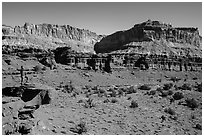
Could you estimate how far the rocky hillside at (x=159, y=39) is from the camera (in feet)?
289

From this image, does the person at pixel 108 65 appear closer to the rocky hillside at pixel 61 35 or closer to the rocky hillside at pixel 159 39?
the rocky hillside at pixel 159 39

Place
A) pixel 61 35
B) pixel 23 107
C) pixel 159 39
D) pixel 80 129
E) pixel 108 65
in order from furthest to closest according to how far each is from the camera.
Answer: pixel 61 35 → pixel 159 39 → pixel 108 65 → pixel 23 107 → pixel 80 129

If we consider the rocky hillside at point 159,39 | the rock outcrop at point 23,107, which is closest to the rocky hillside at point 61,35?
the rocky hillside at point 159,39

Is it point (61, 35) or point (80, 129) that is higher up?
point (61, 35)

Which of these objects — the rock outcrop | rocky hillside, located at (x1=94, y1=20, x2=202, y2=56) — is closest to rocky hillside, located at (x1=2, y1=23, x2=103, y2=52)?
rocky hillside, located at (x1=94, y1=20, x2=202, y2=56)

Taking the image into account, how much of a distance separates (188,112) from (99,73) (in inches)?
1170

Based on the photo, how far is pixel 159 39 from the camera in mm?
93875

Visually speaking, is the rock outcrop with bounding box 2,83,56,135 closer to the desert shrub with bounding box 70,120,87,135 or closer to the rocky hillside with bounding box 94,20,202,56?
the desert shrub with bounding box 70,120,87,135

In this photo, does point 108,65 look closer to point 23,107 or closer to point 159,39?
point 23,107

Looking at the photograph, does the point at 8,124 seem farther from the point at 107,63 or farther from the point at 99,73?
the point at 107,63

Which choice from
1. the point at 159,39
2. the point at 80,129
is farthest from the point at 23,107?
the point at 159,39

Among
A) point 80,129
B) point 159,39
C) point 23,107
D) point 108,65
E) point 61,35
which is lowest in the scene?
point 80,129

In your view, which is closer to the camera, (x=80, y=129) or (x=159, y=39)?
(x=80, y=129)

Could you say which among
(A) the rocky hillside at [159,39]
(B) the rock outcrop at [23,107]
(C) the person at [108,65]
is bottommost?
(B) the rock outcrop at [23,107]
